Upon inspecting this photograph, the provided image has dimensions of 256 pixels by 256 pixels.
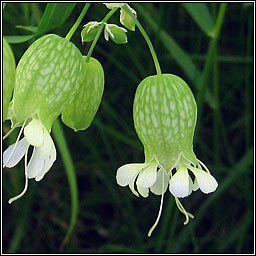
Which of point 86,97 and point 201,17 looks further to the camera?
point 201,17

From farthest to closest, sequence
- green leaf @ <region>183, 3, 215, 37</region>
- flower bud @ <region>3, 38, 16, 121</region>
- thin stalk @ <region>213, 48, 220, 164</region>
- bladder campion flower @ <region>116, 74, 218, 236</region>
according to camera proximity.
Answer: thin stalk @ <region>213, 48, 220, 164</region> < green leaf @ <region>183, 3, 215, 37</region> < bladder campion flower @ <region>116, 74, 218, 236</region> < flower bud @ <region>3, 38, 16, 121</region>

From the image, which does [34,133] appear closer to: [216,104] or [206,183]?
[206,183]

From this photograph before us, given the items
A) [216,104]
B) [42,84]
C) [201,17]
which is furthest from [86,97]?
[216,104]

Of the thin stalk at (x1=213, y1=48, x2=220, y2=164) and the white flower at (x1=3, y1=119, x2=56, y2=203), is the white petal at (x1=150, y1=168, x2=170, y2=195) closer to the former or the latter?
the white flower at (x1=3, y1=119, x2=56, y2=203)

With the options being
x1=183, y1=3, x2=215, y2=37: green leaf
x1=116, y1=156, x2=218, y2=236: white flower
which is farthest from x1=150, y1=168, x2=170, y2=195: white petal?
x1=183, y1=3, x2=215, y2=37: green leaf

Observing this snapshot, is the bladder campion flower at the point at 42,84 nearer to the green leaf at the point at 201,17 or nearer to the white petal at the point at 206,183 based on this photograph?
the white petal at the point at 206,183

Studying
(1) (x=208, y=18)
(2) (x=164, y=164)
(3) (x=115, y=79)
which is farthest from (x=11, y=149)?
(3) (x=115, y=79)

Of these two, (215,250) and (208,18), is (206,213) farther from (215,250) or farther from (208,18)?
(208,18)
